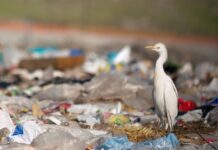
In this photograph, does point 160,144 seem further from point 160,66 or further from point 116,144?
point 160,66

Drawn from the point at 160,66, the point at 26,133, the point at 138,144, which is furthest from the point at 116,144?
the point at 160,66

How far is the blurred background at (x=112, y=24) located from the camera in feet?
61.7

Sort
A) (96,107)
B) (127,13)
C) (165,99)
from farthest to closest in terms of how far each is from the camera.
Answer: (127,13) < (96,107) < (165,99)

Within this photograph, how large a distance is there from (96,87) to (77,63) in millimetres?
3766

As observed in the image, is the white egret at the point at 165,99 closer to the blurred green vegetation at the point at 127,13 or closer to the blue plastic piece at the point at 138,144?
the blue plastic piece at the point at 138,144

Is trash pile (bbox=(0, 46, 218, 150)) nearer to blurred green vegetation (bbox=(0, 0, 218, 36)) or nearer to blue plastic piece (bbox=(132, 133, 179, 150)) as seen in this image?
blue plastic piece (bbox=(132, 133, 179, 150))

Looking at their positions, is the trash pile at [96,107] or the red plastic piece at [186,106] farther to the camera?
the red plastic piece at [186,106]

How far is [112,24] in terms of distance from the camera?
22.1 meters

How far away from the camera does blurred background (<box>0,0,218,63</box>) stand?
18.8m

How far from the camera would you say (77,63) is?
13.2 meters

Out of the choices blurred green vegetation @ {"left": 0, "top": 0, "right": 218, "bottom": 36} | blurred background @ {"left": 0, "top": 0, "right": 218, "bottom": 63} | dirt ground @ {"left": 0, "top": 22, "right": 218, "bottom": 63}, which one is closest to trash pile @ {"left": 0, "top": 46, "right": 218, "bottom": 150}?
dirt ground @ {"left": 0, "top": 22, "right": 218, "bottom": 63}

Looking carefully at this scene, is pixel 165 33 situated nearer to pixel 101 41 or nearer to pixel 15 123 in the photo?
pixel 101 41

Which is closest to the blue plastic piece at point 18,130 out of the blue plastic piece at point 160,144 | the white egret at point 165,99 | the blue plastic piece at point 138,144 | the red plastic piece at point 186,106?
the blue plastic piece at point 138,144

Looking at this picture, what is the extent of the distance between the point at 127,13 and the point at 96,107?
14.3 metres
